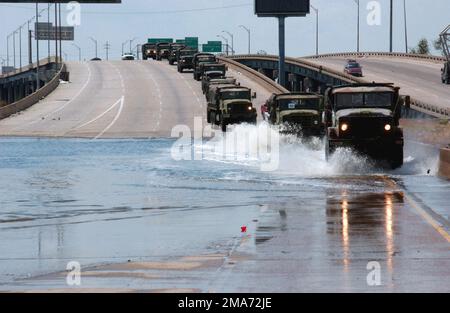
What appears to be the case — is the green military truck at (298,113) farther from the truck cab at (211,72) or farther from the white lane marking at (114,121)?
the truck cab at (211,72)

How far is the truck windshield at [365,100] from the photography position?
35.2 meters

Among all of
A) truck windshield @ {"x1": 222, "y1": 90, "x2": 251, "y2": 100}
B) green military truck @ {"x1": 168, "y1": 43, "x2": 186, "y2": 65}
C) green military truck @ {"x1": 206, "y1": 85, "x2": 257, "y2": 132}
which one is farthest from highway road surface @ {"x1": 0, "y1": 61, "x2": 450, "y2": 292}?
green military truck @ {"x1": 168, "y1": 43, "x2": 186, "y2": 65}

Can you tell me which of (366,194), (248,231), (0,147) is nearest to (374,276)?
(248,231)

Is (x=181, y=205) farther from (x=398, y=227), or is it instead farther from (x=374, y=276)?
(x=374, y=276)

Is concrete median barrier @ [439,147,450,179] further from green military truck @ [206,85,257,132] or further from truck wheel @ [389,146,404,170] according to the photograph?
green military truck @ [206,85,257,132]

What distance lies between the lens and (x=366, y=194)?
89.2 ft

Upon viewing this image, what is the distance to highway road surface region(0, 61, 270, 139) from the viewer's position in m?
72.9

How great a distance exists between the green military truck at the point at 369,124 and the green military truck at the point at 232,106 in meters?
31.0

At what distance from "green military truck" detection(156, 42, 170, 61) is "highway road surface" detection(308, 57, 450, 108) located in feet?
79.9

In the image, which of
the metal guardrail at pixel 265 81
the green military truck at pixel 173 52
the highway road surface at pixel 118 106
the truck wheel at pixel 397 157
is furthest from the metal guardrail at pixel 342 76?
the truck wheel at pixel 397 157

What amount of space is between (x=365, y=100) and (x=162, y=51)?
128660mm

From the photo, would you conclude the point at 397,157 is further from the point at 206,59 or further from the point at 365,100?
the point at 206,59

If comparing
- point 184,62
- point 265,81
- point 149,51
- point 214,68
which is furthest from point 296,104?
point 149,51
